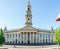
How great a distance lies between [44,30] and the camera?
10831 centimetres

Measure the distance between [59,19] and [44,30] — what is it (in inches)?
4085

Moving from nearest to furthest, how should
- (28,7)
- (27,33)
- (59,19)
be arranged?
(59,19)
(28,7)
(27,33)

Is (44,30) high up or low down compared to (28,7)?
down

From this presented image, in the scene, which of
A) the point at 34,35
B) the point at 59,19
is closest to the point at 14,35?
the point at 34,35

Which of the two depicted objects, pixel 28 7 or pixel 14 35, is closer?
pixel 28 7

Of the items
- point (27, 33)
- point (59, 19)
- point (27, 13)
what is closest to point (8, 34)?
point (27, 33)

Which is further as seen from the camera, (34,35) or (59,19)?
(34,35)

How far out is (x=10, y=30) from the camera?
363 feet

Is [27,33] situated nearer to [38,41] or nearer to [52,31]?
[38,41]

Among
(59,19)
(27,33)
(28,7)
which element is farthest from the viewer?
(27,33)

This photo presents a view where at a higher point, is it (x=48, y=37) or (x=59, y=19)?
(x=59, y=19)

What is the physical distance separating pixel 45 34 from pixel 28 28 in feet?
37.6

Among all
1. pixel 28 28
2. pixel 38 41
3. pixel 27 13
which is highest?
pixel 27 13

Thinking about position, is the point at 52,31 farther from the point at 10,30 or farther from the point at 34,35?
the point at 10,30
